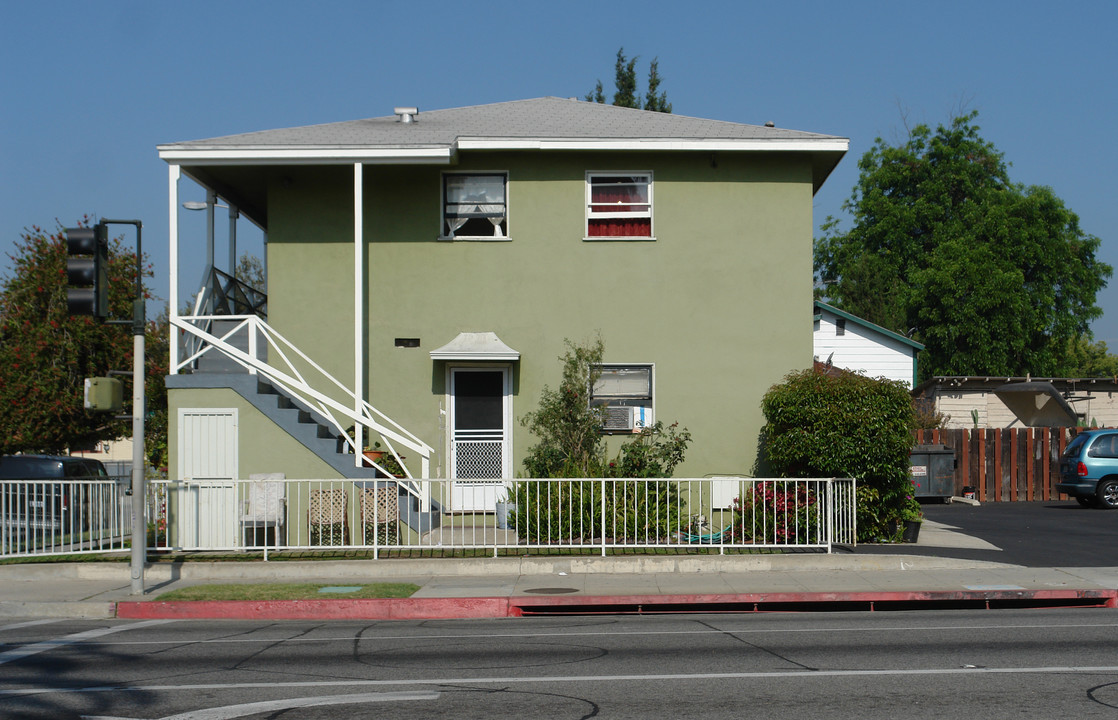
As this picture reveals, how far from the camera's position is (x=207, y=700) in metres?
7.09

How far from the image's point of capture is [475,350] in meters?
17.2

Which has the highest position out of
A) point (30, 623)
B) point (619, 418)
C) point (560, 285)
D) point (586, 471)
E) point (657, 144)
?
point (657, 144)

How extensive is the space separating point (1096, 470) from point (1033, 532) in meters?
6.01

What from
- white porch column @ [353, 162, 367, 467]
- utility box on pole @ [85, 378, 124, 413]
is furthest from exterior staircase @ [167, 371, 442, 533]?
utility box on pole @ [85, 378, 124, 413]

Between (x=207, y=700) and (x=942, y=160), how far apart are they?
168 feet

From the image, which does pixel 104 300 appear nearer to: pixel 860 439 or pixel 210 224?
pixel 210 224

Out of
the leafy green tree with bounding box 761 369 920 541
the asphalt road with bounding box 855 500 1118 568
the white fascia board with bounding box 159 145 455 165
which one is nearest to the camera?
the asphalt road with bounding box 855 500 1118 568

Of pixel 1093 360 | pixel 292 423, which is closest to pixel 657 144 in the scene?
pixel 292 423

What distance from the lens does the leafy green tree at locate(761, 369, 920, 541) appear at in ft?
49.9

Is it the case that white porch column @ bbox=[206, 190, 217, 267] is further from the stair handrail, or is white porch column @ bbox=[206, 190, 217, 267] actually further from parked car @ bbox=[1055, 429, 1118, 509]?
parked car @ bbox=[1055, 429, 1118, 509]

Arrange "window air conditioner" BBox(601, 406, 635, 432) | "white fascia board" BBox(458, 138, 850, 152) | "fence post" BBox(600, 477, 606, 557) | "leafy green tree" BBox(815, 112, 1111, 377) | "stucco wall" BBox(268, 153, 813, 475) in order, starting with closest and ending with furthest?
1. "fence post" BBox(600, 477, 606, 557)
2. "white fascia board" BBox(458, 138, 850, 152)
3. "window air conditioner" BBox(601, 406, 635, 432)
4. "stucco wall" BBox(268, 153, 813, 475)
5. "leafy green tree" BBox(815, 112, 1111, 377)

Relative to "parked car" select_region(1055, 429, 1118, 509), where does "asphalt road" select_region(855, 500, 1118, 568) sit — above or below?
below

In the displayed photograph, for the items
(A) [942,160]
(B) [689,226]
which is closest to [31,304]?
(B) [689,226]

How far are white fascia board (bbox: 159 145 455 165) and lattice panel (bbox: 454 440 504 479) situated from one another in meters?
4.74
